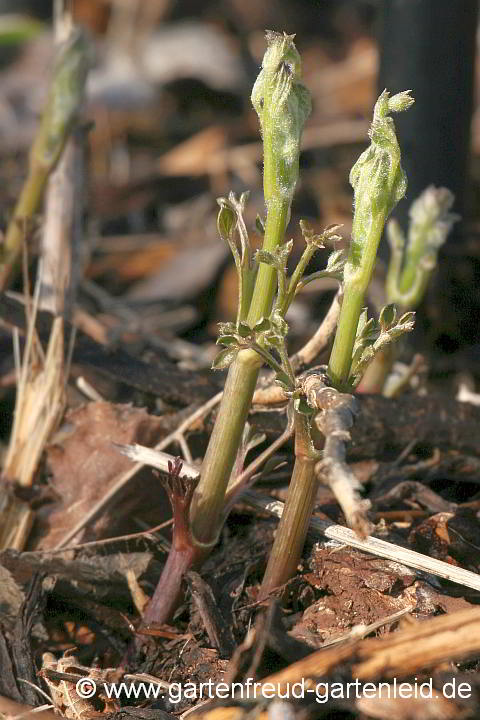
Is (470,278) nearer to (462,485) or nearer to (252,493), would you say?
(462,485)

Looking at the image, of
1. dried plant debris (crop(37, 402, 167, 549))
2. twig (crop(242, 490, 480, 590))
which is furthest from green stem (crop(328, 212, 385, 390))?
dried plant debris (crop(37, 402, 167, 549))

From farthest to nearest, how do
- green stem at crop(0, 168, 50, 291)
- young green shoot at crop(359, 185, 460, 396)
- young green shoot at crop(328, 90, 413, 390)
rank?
green stem at crop(0, 168, 50, 291) → young green shoot at crop(359, 185, 460, 396) → young green shoot at crop(328, 90, 413, 390)

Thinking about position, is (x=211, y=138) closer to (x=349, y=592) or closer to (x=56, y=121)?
(x=56, y=121)

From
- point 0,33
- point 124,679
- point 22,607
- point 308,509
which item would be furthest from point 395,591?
point 0,33

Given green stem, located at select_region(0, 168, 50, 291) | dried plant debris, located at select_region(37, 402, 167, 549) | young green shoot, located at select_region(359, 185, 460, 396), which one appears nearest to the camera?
dried plant debris, located at select_region(37, 402, 167, 549)

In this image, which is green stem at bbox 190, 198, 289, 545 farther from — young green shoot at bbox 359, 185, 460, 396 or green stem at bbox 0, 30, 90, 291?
green stem at bbox 0, 30, 90, 291

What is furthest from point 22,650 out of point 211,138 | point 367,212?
point 211,138
